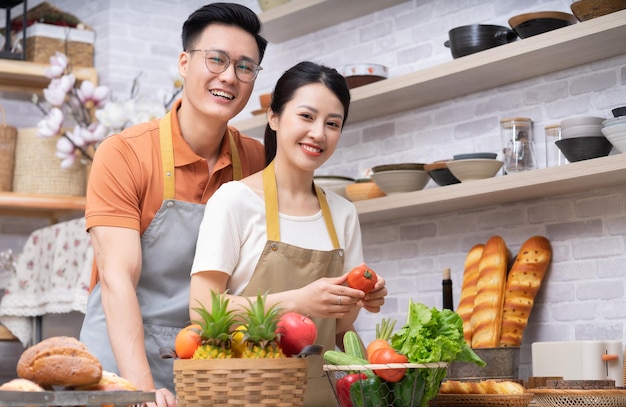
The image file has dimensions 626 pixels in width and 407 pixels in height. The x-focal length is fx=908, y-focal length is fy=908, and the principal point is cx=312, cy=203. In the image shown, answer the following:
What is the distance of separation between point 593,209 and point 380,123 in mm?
1198

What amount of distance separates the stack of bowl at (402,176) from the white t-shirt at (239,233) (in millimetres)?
1477

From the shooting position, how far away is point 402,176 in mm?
3791

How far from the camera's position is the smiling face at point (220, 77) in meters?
2.47

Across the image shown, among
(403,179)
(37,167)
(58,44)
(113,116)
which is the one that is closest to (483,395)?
(403,179)

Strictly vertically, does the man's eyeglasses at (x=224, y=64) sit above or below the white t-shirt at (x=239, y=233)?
above

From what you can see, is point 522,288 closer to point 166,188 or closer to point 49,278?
point 166,188

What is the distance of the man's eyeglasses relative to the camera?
2467 mm

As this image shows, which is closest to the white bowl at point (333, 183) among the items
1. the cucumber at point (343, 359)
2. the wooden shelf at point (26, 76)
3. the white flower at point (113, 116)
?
the white flower at point (113, 116)

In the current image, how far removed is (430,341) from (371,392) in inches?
6.2

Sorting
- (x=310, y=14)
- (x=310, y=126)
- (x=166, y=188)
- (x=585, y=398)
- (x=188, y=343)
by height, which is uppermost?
(x=310, y=14)

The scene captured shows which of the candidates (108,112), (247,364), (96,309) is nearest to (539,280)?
(96,309)

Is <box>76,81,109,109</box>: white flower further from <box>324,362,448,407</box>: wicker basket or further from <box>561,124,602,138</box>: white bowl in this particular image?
<box>324,362,448,407</box>: wicker basket

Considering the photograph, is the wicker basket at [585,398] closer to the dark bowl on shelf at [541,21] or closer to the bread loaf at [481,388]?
the bread loaf at [481,388]

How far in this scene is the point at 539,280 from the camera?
3482mm
